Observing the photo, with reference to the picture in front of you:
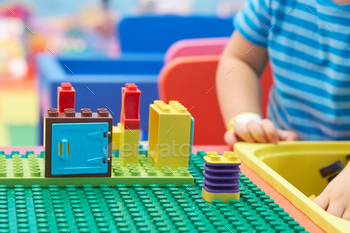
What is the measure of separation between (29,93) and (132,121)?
8.57ft

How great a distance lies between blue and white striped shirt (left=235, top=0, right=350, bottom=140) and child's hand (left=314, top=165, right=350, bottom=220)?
256 mm

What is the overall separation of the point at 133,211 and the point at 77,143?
10 centimetres

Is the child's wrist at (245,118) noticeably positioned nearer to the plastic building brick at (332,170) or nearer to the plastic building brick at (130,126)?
the plastic building brick at (332,170)

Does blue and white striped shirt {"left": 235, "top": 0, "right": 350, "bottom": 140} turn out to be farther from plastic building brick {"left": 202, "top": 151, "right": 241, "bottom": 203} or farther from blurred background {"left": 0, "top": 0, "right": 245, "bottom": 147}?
blurred background {"left": 0, "top": 0, "right": 245, "bottom": 147}

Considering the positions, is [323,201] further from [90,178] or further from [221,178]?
[90,178]

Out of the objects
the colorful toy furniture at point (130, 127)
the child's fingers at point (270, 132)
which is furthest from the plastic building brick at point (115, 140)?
the child's fingers at point (270, 132)

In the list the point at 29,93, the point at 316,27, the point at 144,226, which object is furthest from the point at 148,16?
the point at 144,226

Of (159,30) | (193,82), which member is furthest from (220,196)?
(159,30)

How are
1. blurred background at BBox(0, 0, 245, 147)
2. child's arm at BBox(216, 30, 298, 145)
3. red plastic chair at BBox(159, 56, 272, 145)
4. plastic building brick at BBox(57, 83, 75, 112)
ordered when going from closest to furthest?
1. plastic building brick at BBox(57, 83, 75, 112)
2. child's arm at BBox(216, 30, 298, 145)
3. red plastic chair at BBox(159, 56, 272, 145)
4. blurred background at BBox(0, 0, 245, 147)

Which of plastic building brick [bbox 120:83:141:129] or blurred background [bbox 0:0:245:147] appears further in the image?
blurred background [bbox 0:0:245:147]

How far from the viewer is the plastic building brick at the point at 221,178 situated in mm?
473

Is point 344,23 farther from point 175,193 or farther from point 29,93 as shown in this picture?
point 29,93

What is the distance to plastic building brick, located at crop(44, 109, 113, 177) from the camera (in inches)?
18.5

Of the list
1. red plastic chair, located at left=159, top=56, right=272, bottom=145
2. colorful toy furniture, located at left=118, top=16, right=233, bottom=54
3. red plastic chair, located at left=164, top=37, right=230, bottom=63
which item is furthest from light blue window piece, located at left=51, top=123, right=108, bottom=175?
colorful toy furniture, located at left=118, top=16, right=233, bottom=54
